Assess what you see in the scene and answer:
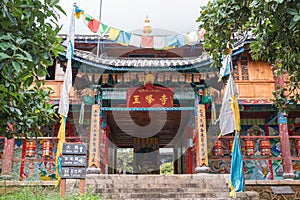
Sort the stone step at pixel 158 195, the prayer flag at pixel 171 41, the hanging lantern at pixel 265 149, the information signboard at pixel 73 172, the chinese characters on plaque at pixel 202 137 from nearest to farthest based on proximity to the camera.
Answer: the information signboard at pixel 73 172
the stone step at pixel 158 195
the chinese characters on plaque at pixel 202 137
the prayer flag at pixel 171 41
the hanging lantern at pixel 265 149

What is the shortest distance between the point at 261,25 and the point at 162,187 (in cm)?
483

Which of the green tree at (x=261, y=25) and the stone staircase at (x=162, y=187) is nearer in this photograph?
the green tree at (x=261, y=25)

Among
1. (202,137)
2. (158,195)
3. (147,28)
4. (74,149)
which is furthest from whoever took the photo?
(147,28)

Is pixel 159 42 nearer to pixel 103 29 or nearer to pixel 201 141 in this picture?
pixel 103 29

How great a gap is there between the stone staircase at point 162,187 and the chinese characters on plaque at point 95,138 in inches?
44.2

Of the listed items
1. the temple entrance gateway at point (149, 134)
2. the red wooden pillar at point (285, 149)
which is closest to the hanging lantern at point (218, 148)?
the temple entrance gateway at point (149, 134)

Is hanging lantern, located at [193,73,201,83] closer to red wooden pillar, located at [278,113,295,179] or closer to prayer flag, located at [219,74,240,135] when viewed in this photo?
prayer flag, located at [219,74,240,135]

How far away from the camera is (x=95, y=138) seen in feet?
31.7

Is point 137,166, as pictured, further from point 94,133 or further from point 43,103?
point 43,103

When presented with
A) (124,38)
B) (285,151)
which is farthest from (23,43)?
(285,151)

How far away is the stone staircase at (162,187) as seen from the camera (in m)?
7.22

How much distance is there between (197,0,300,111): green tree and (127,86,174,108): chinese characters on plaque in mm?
4787

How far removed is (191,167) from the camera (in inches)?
483

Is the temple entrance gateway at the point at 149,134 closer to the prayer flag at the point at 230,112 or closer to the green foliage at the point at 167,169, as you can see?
the prayer flag at the point at 230,112
